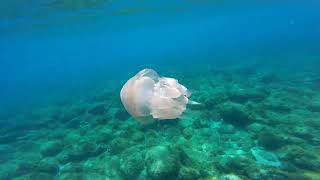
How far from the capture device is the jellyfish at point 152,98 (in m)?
4.19

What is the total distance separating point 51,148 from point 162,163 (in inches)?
212

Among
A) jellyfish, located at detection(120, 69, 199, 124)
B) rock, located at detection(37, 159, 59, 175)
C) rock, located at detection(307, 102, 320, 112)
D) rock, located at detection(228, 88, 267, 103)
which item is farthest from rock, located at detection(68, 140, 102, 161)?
rock, located at detection(307, 102, 320, 112)

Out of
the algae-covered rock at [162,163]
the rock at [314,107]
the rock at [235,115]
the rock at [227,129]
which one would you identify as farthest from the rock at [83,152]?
the rock at [314,107]

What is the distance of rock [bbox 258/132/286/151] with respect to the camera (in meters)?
8.54

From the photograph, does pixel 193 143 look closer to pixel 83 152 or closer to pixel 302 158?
pixel 302 158

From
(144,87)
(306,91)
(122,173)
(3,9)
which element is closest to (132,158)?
(122,173)

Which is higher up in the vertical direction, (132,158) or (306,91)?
(306,91)

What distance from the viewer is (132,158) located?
8375mm

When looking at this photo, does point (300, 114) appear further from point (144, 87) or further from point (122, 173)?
point (144, 87)

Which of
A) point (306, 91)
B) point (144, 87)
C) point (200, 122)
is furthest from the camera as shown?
point (306, 91)

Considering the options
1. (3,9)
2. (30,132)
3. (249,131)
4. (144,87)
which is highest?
(3,9)

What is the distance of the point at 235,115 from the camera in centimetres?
1041

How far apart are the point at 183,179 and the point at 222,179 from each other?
2.87ft

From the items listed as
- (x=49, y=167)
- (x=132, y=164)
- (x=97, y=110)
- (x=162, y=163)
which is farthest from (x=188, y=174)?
(x=97, y=110)
